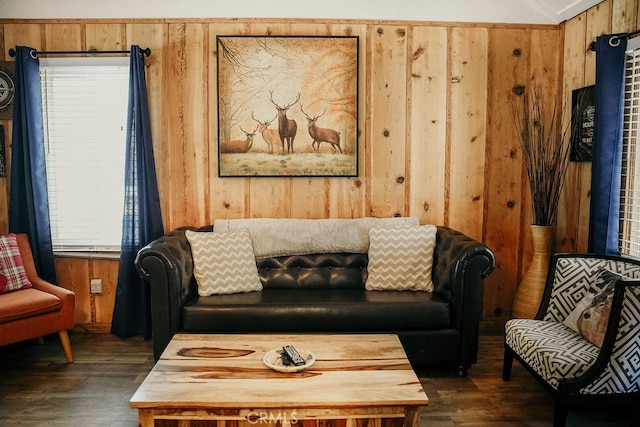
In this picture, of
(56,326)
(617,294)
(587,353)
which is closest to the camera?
(617,294)

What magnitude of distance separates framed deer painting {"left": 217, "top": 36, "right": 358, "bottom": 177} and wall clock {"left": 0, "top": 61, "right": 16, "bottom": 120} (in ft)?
5.05

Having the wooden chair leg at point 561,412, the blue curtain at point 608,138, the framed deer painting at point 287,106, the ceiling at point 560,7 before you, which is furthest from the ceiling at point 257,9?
the wooden chair leg at point 561,412

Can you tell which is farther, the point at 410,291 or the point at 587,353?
the point at 410,291

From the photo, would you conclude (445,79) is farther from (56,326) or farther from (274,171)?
(56,326)

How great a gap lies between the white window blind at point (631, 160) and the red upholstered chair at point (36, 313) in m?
3.57

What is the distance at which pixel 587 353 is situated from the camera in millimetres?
2488

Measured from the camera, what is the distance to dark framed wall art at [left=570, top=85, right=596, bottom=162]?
362cm

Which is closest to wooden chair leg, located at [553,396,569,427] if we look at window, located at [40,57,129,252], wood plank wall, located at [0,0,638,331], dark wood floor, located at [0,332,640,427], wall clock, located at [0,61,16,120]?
dark wood floor, located at [0,332,640,427]

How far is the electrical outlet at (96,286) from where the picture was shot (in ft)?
13.4

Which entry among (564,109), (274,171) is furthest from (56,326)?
(564,109)

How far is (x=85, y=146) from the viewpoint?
158 inches

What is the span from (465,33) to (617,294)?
241 centimetres

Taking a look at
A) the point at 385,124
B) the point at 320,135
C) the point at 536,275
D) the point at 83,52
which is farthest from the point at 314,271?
the point at 83,52

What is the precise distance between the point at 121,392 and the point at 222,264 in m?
0.96
